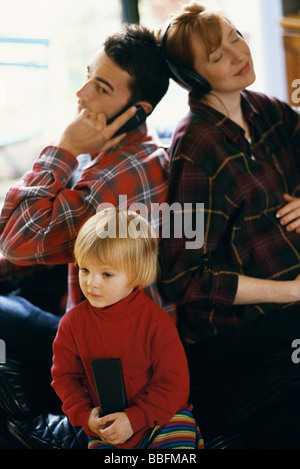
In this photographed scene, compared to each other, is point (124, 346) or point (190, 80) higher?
point (190, 80)

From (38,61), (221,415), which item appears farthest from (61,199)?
(38,61)

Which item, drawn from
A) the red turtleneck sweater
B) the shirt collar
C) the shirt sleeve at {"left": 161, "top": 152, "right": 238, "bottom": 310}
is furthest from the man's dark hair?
the red turtleneck sweater

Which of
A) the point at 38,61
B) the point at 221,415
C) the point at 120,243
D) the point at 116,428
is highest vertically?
the point at 38,61

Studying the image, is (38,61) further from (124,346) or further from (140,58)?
(124,346)

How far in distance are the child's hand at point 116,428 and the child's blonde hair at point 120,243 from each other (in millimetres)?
273

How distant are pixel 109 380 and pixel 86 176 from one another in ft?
1.64

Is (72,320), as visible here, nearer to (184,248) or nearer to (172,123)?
(184,248)

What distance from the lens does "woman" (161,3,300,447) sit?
1.30m

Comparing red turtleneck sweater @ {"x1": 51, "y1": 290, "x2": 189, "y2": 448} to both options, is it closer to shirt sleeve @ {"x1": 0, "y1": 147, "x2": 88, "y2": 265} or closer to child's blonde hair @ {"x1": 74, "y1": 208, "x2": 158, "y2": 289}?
child's blonde hair @ {"x1": 74, "y1": 208, "x2": 158, "y2": 289}

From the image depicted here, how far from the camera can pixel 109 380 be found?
42.8 inches

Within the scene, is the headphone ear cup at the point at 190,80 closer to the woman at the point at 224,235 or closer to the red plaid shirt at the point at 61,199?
the woman at the point at 224,235

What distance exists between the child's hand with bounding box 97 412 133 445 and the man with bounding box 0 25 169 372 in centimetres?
34

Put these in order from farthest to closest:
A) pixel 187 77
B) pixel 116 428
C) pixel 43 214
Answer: pixel 187 77 → pixel 43 214 → pixel 116 428

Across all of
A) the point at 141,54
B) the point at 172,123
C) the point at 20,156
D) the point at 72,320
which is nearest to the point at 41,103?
the point at 20,156
